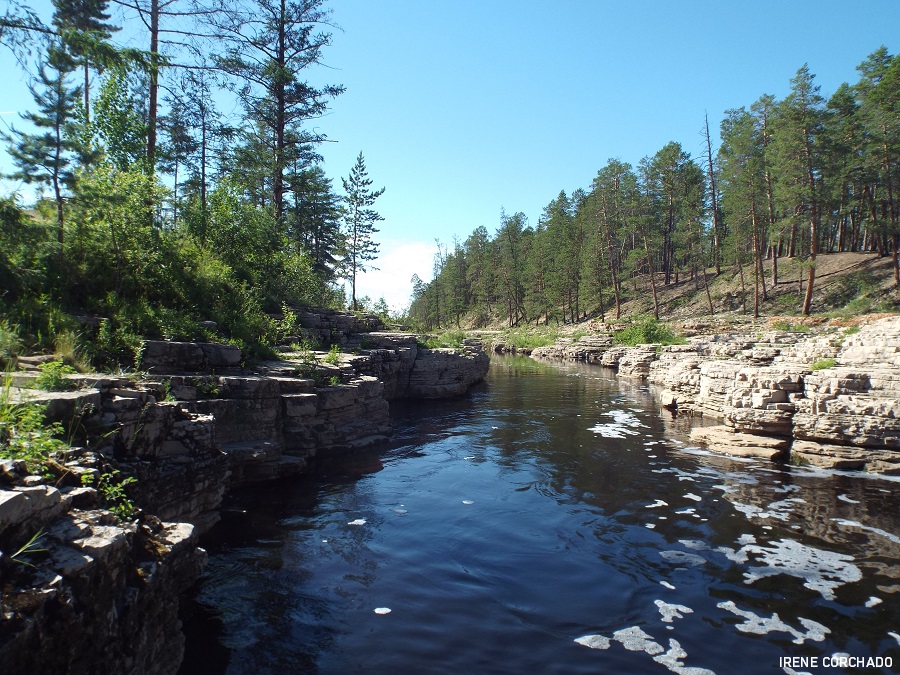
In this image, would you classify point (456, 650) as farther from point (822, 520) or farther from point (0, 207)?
point (0, 207)

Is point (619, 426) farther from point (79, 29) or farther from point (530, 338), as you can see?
point (530, 338)

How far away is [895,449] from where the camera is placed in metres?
10.0

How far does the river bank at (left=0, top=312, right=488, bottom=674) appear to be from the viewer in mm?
3047

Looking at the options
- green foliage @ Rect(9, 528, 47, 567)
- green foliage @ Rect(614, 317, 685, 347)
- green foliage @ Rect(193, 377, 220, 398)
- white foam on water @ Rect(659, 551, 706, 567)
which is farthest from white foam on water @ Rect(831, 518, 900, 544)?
green foliage @ Rect(614, 317, 685, 347)

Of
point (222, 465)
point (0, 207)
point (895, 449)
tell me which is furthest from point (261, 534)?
point (895, 449)

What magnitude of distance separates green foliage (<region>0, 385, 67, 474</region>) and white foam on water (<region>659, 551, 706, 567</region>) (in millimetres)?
7359

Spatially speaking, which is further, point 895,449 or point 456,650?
point 895,449

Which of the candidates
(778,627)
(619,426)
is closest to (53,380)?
(778,627)

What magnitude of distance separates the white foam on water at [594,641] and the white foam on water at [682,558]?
2227 millimetres

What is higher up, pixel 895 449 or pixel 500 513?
pixel 895 449

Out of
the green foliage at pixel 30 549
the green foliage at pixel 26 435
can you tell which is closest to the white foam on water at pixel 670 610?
Result: the green foliage at pixel 30 549

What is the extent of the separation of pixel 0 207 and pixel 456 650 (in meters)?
9.41

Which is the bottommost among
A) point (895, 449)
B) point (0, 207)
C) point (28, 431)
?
point (895, 449)

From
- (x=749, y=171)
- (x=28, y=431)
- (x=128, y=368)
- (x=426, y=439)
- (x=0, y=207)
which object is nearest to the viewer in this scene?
(x=28, y=431)
